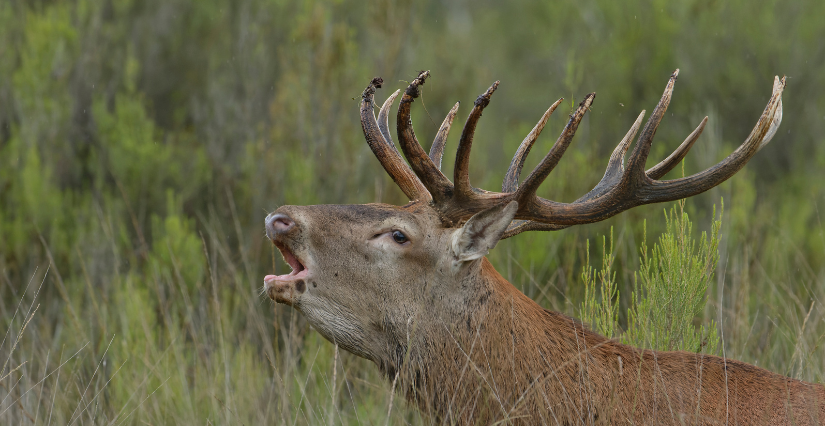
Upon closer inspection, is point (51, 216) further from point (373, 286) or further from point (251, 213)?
point (373, 286)

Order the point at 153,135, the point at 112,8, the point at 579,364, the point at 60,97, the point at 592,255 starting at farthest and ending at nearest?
the point at 112,8 < the point at 153,135 < the point at 60,97 < the point at 592,255 < the point at 579,364

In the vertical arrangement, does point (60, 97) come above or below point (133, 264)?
above

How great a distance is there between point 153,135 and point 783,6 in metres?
6.16

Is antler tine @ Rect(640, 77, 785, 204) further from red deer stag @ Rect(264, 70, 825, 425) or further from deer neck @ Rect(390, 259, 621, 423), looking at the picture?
deer neck @ Rect(390, 259, 621, 423)

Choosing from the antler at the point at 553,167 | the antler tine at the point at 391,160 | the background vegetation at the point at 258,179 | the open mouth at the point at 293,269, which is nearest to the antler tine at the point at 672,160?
the antler at the point at 553,167

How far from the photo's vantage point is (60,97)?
20.7 ft

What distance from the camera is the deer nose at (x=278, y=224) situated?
2721 millimetres

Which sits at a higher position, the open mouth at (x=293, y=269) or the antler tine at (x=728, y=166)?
the antler tine at (x=728, y=166)

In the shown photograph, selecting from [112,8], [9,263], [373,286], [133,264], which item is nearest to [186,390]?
[373,286]

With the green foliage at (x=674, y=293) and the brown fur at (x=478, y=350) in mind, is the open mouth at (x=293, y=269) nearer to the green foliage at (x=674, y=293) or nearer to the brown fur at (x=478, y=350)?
the brown fur at (x=478, y=350)

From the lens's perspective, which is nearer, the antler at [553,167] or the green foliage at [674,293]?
the antler at [553,167]

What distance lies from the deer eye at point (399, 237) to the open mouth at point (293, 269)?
1.08 feet

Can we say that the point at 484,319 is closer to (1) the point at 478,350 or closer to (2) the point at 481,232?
(1) the point at 478,350

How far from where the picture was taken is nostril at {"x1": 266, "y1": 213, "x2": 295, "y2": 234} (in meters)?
2.72
